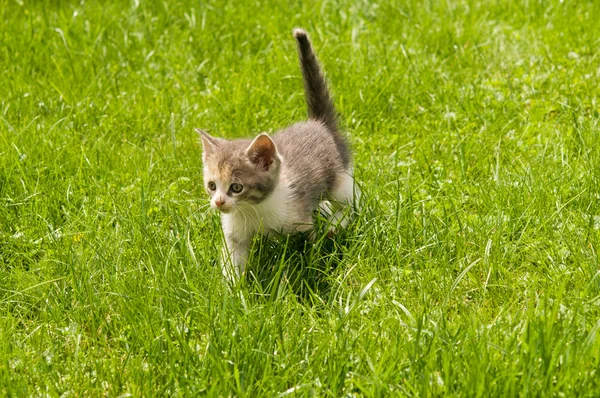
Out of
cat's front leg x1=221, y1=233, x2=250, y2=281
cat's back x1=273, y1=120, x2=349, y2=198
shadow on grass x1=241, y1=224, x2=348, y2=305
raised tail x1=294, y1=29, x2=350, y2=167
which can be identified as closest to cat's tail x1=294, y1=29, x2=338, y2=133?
raised tail x1=294, y1=29, x2=350, y2=167

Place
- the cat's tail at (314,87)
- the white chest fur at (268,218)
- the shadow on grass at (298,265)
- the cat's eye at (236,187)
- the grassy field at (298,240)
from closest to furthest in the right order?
the grassy field at (298,240) < the shadow on grass at (298,265) < the cat's eye at (236,187) < the white chest fur at (268,218) < the cat's tail at (314,87)

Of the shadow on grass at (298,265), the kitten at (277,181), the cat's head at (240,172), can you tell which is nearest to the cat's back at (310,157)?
the kitten at (277,181)

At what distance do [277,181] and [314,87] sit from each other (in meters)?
0.92

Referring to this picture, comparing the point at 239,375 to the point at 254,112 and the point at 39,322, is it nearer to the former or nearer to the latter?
the point at 39,322

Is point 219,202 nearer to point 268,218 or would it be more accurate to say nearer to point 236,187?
point 236,187

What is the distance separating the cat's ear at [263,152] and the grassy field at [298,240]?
0.46 metres

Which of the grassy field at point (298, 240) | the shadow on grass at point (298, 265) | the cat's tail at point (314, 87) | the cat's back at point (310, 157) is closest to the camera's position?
the grassy field at point (298, 240)

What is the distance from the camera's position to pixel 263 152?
15.2ft

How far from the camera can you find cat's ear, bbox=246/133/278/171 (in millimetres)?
4578

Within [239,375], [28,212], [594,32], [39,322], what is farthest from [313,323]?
[594,32]

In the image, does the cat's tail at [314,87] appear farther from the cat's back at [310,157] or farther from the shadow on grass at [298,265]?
the shadow on grass at [298,265]

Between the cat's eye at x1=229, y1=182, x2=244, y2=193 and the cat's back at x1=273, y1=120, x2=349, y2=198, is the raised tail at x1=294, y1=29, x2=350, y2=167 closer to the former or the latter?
the cat's back at x1=273, y1=120, x2=349, y2=198

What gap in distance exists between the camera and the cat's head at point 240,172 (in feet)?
15.0

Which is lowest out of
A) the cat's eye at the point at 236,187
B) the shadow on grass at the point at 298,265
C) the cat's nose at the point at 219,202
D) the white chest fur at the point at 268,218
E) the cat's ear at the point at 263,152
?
the shadow on grass at the point at 298,265
